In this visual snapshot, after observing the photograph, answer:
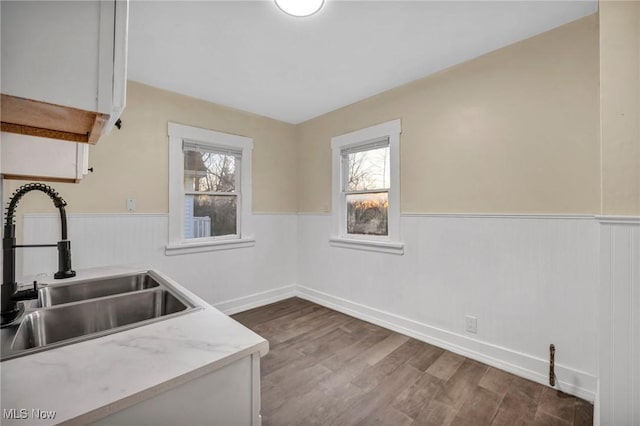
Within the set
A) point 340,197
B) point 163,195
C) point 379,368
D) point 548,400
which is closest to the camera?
point 548,400

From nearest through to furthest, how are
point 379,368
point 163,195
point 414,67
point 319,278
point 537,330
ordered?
point 537,330
point 379,368
point 414,67
point 163,195
point 319,278

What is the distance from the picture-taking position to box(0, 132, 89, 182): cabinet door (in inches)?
42.2

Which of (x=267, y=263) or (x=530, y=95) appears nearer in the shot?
(x=530, y=95)

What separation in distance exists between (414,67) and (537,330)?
231cm

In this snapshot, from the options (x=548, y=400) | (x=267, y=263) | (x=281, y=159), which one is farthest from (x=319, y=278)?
(x=548, y=400)

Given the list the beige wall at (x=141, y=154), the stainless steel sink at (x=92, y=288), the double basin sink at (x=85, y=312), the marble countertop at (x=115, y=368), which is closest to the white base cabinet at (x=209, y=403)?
the marble countertop at (x=115, y=368)

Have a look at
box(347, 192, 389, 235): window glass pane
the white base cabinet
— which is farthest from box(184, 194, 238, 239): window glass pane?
the white base cabinet

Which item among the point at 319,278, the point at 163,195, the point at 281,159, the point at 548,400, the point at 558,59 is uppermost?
the point at 558,59

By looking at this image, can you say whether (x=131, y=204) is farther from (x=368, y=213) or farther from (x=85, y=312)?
(x=368, y=213)

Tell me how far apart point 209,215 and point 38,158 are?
2.10 m

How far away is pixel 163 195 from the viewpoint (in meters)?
2.80

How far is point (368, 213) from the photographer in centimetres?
315

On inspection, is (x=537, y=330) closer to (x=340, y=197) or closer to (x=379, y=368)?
(x=379, y=368)

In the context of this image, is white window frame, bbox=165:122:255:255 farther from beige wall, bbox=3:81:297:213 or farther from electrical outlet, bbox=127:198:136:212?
electrical outlet, bbox=127:198:136:212
